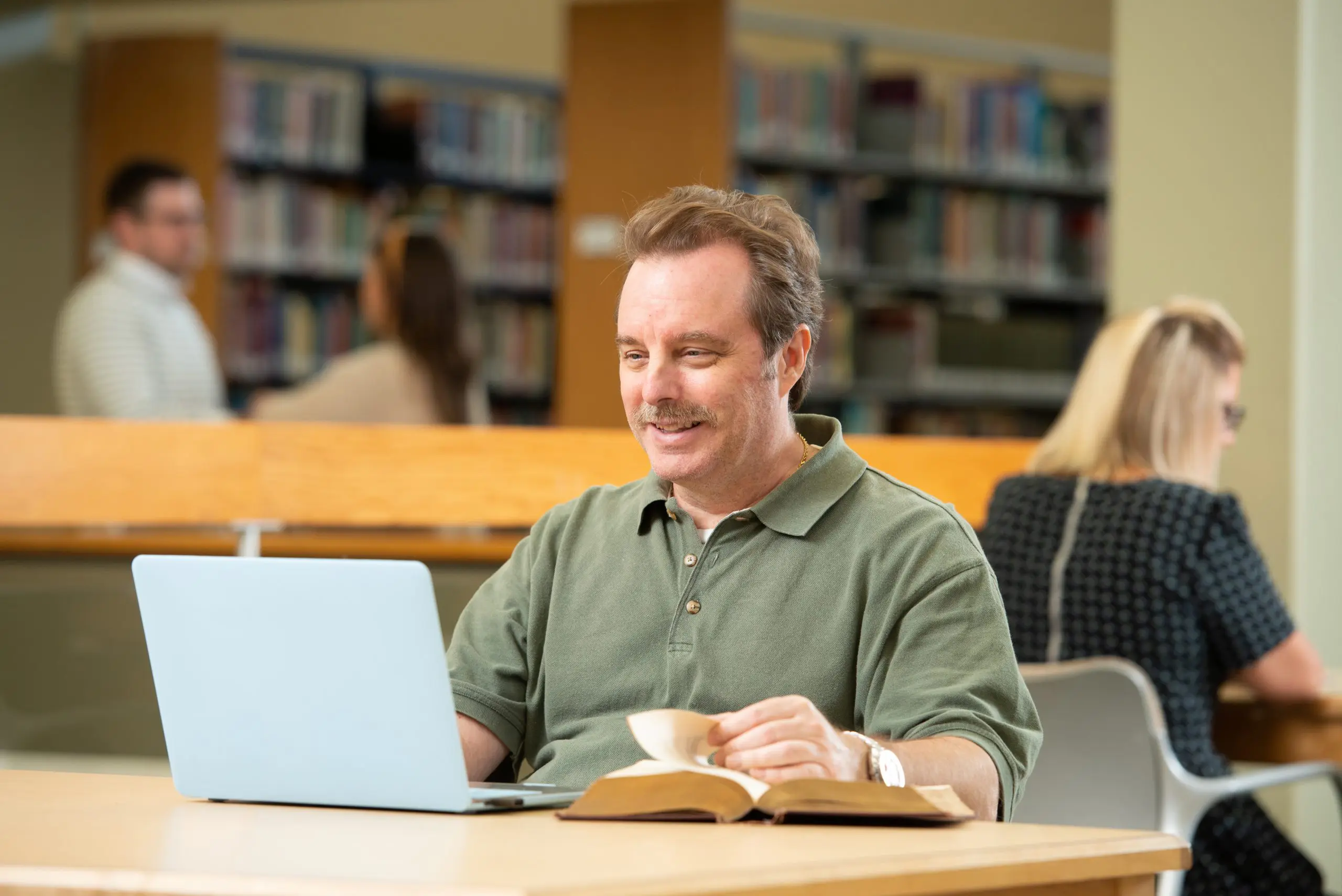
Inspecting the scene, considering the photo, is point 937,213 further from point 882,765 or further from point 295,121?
point 882,765

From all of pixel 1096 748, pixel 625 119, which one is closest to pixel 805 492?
pixel 1096 748

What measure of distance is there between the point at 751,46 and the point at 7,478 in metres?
5.42

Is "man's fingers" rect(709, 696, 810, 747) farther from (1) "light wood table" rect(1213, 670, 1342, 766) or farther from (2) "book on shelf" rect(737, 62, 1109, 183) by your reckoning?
(2) "book on shelf" rect(737, 62, 1109, 183)

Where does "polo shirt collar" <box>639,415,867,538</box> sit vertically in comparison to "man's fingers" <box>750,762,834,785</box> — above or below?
above

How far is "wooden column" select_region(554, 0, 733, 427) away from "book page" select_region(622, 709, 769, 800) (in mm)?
3909

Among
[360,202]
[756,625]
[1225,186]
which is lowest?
[756,625]

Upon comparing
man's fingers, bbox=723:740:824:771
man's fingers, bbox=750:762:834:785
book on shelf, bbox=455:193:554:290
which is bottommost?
man's fingers, bbox=750:762:834:785

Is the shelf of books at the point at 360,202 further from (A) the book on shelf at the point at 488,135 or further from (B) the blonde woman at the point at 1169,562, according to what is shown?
(B) the blonde woman at the point at 1169,562

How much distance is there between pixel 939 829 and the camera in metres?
1.13

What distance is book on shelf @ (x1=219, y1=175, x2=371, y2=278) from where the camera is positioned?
572cm

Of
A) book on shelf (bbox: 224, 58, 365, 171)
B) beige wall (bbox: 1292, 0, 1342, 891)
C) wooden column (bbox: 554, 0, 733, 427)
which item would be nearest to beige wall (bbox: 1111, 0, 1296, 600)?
beige wall (bbox: 1292, 0, 1342, 891)

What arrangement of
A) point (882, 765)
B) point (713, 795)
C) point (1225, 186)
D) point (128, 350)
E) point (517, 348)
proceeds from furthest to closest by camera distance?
1. point (517, 348)
2. point (128, 350)
3. point (1225, 186)
4. point (882, 765)
5. point (713, 795)

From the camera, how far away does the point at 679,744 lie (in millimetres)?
1199

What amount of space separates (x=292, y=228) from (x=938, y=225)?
2433 millimetres
